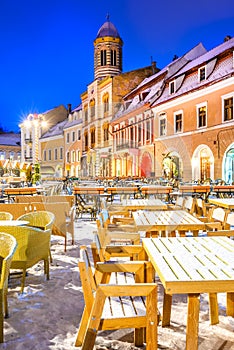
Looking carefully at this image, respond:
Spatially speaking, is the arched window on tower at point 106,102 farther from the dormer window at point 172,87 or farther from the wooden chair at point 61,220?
the wooden chair at point 61,220

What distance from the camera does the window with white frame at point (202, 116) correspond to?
19.6 meters

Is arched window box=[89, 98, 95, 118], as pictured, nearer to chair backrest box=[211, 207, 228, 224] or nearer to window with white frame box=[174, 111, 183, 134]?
window with white frame box=[174, 111, 183, 134]

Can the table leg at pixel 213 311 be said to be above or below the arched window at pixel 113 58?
below

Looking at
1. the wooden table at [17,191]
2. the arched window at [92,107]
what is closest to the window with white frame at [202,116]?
the wooden table at [17,191]

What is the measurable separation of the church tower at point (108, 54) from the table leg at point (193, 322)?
38483 millimetres

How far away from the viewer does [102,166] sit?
3428cm

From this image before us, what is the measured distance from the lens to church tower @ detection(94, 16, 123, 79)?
39.0 m

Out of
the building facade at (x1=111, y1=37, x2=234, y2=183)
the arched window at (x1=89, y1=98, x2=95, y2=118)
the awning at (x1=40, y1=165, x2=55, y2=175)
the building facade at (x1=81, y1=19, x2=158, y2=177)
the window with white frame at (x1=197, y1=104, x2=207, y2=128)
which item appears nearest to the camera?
the building facade at (x1=111, y1=37, x2=234, y2=183)

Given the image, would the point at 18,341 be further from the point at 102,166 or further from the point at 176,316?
the point at 102,166

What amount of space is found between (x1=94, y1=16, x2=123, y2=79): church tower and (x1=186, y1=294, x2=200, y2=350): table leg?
126ft

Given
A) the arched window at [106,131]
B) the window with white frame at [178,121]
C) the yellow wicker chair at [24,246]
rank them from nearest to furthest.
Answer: the yellow wicker chair at [24,246] < the window with white frame at [178,121] < the arched window at [106,131]

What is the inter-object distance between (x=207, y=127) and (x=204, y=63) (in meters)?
3.79

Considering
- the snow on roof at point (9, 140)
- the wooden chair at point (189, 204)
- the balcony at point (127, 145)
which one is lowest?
the wooden chair at point (189, 204)

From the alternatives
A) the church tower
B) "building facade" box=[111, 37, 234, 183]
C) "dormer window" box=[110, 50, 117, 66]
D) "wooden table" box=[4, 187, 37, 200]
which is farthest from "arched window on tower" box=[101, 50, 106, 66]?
"wooden table" box=[4, 187, 37, 200]
